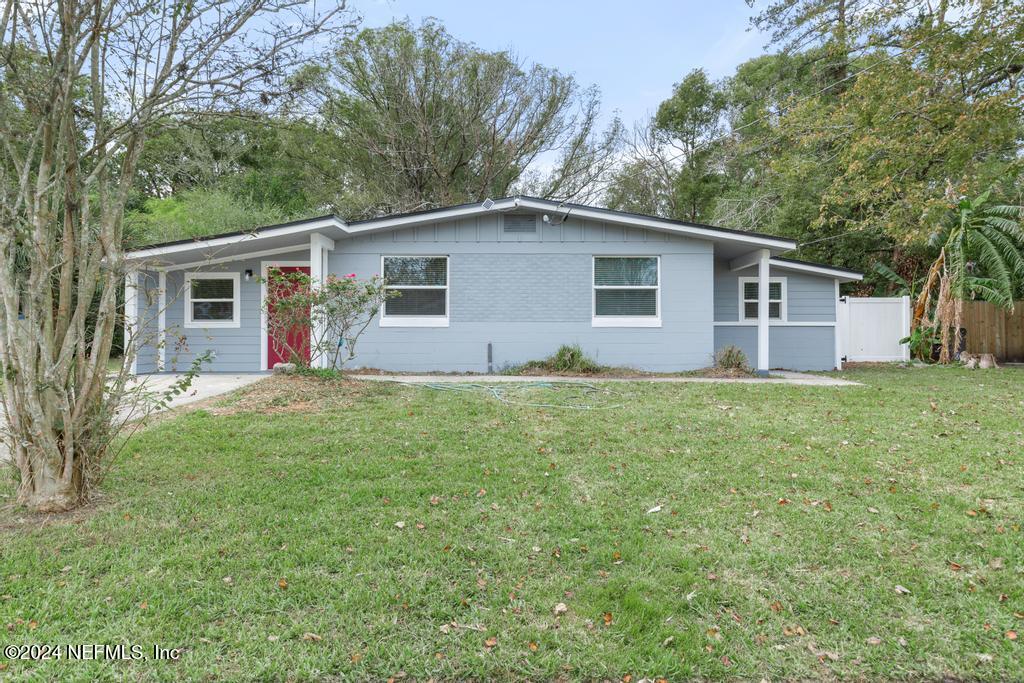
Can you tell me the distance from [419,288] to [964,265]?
12.4m

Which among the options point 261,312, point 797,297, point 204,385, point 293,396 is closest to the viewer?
point 293,396

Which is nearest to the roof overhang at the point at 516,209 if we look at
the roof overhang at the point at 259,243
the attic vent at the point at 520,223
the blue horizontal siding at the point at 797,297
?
the roof overhang at the point at 259,243

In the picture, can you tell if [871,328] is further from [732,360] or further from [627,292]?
[627,292]

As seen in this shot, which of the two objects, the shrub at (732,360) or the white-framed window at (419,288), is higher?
the white-framed window at (419,288)

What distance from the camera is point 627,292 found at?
10.8 meters

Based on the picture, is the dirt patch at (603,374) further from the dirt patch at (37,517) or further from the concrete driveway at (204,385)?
the dirt patch at (37,517)

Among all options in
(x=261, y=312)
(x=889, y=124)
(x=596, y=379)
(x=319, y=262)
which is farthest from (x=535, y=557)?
(x=889, y=124)

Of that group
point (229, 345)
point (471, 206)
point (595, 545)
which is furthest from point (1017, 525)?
point (229, 345)

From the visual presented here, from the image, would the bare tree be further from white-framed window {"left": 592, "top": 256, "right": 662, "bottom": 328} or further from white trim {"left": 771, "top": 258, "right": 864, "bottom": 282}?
white trim {"left": 771, "top": 258, "right": 864, "bottom": 282}

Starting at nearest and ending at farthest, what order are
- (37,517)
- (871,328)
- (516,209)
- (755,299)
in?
(37,517) < (516,209) < (755,299) < (871,328)

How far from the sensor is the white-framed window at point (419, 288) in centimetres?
1066

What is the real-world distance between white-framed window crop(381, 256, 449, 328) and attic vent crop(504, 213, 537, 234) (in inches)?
52.9

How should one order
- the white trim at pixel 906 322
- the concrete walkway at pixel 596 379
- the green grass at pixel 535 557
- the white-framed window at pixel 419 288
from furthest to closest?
1. the white trim at pixel 906 322
2. the white-framed window at pixel 419 288
3. the concrete walkway at pixel 596 379
4. the green grass at pixel 535 557

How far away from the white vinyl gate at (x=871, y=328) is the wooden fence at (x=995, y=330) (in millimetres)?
1742
